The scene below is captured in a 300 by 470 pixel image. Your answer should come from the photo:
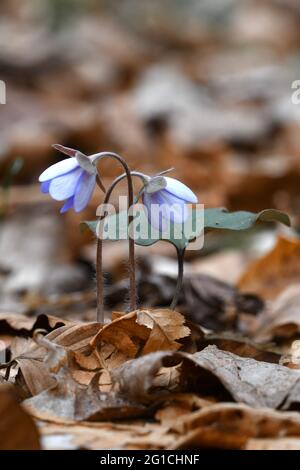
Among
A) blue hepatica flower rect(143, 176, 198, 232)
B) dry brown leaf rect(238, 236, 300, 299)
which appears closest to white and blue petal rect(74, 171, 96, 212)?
blue hepatica flower rect(143, 176, 198, 232)

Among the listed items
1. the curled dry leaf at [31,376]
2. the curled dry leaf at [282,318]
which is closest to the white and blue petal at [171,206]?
the curled dry leaf at [31,376]

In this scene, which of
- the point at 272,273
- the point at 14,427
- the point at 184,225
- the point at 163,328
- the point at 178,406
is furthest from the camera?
the point at 272,273

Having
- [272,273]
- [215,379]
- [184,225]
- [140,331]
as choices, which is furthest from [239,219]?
[272,273]

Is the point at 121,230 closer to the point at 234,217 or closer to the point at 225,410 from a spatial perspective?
the point at 234,217

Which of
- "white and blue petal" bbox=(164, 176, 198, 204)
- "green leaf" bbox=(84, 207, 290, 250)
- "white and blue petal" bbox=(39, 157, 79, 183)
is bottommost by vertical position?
"green leaf" bbox=(84, 207, 290, 250)

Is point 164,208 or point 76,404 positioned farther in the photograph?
point 164,208

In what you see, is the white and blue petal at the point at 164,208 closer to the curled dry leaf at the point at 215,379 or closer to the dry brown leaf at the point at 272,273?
the curled dry leaf at the point at 215,379

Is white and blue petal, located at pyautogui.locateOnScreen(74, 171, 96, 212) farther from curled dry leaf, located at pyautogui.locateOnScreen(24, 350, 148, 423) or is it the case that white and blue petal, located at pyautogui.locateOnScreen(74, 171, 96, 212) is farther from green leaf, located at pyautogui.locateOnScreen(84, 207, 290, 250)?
curled dry leaf, located at pyautogui.locateOnScreen(24, 350, 148, 423)

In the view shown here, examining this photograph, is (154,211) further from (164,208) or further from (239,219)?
(239,219)
